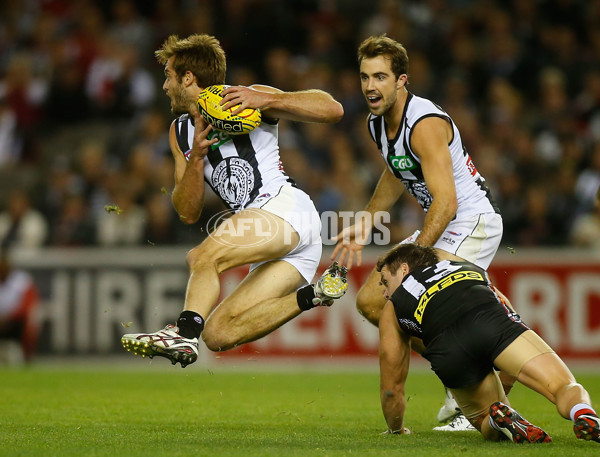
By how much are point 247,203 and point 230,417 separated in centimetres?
186

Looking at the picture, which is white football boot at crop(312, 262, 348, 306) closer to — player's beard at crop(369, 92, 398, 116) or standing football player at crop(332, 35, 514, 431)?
standing football player at crop(332, 35, 514, 431)

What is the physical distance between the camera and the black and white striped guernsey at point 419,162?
7.33m

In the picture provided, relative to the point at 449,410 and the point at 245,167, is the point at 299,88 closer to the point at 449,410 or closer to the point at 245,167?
the point at 245,167

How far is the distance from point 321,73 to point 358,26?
2103mm

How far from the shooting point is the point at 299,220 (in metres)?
7.34

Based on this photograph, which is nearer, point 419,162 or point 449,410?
point 419,162

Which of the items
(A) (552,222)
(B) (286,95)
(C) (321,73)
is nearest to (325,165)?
(C) (321,73)

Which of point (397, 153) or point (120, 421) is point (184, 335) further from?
point (397, 153)

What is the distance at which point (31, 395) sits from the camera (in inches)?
381

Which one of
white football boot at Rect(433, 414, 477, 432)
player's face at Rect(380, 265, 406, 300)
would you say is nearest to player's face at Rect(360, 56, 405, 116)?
player's face at Rect(380, 265, 406, 300)

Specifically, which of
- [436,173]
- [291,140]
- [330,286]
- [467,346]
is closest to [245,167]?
[330,286]

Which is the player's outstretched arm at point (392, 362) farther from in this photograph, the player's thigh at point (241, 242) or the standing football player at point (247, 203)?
the player's thigh at point (241, 242)

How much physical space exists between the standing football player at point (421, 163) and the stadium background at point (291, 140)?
609cm

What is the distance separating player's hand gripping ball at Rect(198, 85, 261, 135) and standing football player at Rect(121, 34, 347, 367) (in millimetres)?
61
